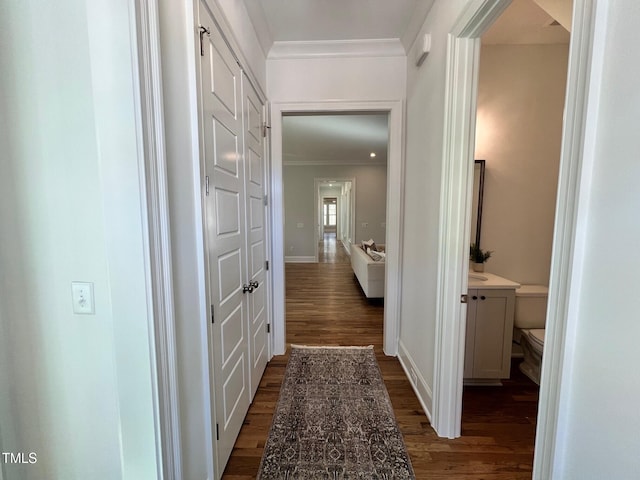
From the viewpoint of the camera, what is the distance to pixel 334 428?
1.66 meters

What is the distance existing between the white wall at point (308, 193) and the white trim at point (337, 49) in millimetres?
4728

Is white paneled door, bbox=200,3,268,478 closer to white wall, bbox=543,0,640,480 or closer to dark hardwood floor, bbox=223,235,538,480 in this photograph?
dark hardwood floor, bbox=223,235,538,480

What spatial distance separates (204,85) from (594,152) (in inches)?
53.8

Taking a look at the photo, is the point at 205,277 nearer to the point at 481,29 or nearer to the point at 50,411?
the point at 50,411

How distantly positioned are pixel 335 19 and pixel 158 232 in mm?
2112

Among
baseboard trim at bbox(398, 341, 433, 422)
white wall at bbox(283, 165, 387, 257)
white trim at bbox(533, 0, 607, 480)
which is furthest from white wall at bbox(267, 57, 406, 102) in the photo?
white wall at bbox(283, 165, 387, 257)

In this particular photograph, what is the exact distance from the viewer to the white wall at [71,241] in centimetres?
75

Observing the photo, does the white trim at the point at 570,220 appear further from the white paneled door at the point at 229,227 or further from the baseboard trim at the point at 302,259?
the baseboard trim at the point at 302,259

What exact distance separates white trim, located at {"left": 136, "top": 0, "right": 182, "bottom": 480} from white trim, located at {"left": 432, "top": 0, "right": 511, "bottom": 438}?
4.57ft

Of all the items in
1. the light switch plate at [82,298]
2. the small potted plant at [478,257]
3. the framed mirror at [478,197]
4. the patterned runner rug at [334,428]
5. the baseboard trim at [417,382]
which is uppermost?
the framed mirror at [478,197]

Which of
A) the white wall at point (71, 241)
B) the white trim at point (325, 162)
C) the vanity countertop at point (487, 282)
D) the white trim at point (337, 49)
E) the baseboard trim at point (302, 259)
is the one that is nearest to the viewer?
the white wall at point (71, 241)

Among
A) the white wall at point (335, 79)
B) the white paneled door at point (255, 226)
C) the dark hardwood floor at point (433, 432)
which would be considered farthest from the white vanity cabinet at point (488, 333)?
the white wall at point (335, 79)

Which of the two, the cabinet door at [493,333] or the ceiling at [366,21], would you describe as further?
the cabinet door at [493,333]

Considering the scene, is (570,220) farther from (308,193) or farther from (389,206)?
(308,193)
